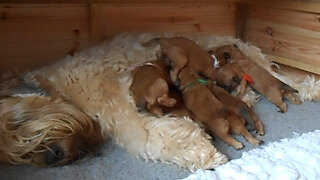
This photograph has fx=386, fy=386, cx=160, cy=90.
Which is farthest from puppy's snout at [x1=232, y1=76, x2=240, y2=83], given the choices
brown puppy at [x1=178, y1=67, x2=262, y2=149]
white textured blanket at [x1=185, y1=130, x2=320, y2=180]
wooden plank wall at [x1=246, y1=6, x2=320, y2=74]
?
wooden plank wall at [x1=246, y1=6, x2=320, y2=74]

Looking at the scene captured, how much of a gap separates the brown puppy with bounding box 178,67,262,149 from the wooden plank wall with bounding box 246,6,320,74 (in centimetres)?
82

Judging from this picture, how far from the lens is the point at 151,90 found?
4.26 ft

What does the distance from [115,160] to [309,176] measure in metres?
0.60

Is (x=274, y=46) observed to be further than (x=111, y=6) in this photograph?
Yes

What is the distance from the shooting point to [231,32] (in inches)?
93.7

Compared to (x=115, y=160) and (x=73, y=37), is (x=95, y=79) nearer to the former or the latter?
(x=115, y=160)

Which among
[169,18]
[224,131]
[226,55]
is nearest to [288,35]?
[226,55]

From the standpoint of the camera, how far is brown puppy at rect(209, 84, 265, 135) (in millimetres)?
1384

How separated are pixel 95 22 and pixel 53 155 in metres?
0.82

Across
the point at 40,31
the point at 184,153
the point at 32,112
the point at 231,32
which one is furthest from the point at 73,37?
the point at 231,32

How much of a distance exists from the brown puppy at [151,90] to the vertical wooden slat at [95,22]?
501 mm

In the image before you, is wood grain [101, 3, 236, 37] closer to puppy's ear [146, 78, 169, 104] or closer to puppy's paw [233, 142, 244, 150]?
puppy's ear [146, 78, 169, 104]

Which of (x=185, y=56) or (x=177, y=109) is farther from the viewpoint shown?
(x=185, y=56)

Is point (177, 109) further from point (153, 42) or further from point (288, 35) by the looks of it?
point (288, 35)
